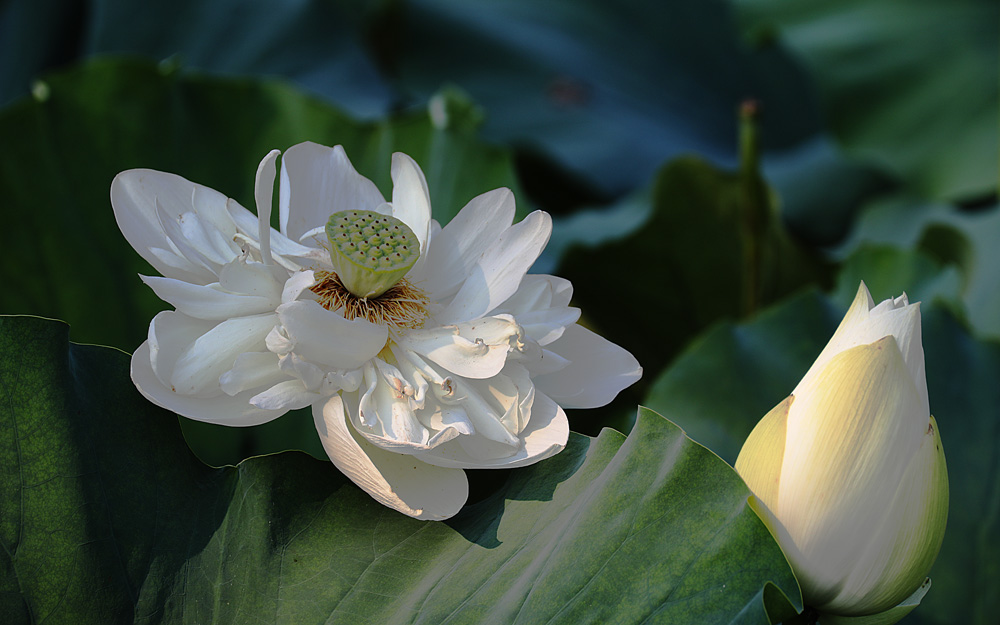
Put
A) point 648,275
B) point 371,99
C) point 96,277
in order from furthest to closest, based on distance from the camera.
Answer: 1. point 371,99
2. point 648,275
3. point 96,277

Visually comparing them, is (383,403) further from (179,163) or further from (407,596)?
(179,163)

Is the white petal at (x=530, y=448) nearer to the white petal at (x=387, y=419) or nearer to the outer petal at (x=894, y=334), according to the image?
the white petal at (x=387, y=419)

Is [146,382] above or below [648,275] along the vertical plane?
above

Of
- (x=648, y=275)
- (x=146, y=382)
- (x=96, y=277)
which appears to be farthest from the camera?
(x=648, y=275)

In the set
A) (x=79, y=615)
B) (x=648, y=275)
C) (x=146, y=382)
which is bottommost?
(x=648, y=275)

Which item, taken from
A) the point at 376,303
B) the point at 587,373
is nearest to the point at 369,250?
the point at 376,303

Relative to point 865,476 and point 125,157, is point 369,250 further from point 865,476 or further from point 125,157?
point 125,157

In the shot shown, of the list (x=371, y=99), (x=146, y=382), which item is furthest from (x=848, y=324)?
(x=371, y=99)
